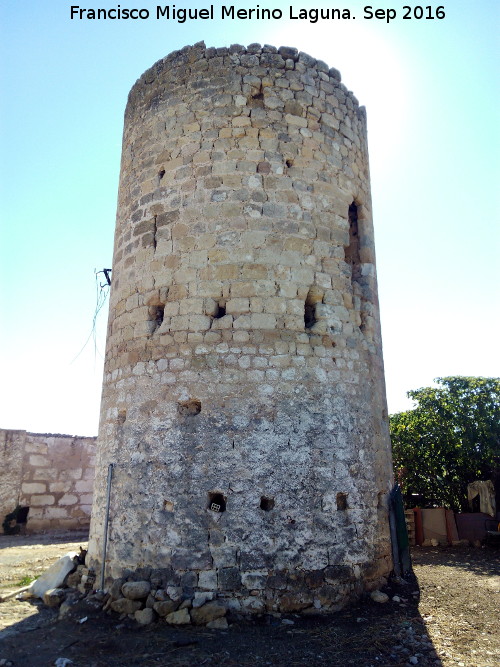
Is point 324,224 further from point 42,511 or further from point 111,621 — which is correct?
point 42,511

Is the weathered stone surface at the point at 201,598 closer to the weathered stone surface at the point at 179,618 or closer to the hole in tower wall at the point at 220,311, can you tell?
the weathered stone surface at the point at 179,618

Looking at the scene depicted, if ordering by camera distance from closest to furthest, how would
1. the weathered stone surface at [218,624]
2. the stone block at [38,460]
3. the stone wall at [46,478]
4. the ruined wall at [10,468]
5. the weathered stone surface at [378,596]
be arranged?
1. the weathered stone surface at [218,624]
2. the weathered stone surface at [378,596]
3. the ruined wall at [10,468]
4. the stone wall at [46,478]
5. the stone block at [38,460]

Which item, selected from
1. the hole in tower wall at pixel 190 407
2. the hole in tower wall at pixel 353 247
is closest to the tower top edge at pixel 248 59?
the hole in tower wall at pixel 353 247

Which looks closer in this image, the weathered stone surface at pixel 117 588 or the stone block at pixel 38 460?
the weathered stone surface at pixel 117 588

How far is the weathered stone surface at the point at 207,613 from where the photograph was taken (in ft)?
15.8

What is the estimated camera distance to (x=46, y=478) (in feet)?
38.4

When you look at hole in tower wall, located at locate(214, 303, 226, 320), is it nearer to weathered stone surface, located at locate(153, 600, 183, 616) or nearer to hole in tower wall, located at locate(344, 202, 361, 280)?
hole in tower wall, located at locate(344, 202, 361, 280)

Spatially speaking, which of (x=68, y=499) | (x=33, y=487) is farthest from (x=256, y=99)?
(x=68, y=499)

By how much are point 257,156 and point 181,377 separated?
2800mm

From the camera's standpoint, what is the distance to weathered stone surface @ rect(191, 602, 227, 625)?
4816mm

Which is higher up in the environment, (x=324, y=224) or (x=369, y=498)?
(x=324, y=224)

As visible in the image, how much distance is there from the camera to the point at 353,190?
6992mm

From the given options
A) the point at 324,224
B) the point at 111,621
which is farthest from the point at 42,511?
the point at 324,224

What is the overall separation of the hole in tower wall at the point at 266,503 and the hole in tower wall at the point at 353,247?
3.12 m
